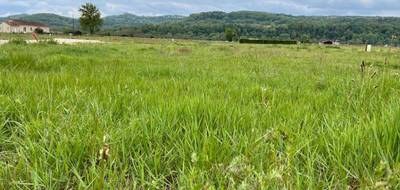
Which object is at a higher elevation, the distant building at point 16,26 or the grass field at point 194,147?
the distant building at point 16,26

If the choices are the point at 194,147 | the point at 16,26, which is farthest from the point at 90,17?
the point at 194,147

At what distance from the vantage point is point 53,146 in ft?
8.17

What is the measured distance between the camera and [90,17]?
11850 centimetres

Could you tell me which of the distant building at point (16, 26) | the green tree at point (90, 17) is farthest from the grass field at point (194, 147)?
the distant building at point (16, 26)

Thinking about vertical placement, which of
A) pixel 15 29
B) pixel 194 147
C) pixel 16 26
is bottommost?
pixel 194 147

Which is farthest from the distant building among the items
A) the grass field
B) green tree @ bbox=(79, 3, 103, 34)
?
the grass field

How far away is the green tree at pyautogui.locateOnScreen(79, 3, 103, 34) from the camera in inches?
4624

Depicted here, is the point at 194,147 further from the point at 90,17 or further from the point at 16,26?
the point at 16,26

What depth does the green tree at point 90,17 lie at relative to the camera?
117 metres

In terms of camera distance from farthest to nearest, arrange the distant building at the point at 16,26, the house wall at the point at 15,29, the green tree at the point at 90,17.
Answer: the distant building at the point at 16,26 → the house wall at the point at 15,29 → the green tree at the point at 90,17

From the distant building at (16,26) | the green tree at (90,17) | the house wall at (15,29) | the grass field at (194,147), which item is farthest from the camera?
the distant building at (16,26)

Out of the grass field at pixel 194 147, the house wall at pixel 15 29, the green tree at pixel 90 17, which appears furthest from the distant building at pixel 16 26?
the grass field at pixel 194 147

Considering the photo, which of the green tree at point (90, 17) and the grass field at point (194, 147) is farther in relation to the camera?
the green tree at point (90, 17)

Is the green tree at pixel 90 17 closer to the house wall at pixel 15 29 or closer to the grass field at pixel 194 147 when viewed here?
the house wall at pixel 15 29
